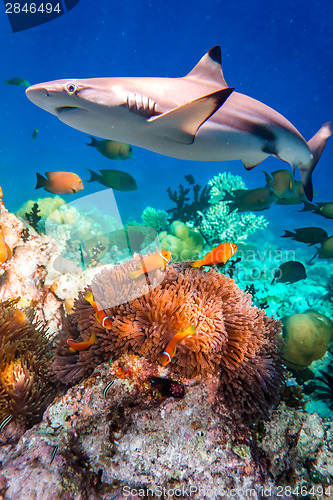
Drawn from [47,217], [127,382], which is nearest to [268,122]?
[127,382]

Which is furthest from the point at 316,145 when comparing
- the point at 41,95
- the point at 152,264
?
the point at 41,95

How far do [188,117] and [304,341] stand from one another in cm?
415

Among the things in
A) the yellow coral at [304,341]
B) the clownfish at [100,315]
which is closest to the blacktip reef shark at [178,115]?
the clownfish at [100,315]

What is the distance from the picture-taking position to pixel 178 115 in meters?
1.72

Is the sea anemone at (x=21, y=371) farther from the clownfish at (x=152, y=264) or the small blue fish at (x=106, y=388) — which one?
the clownfish at (x=152, y=264)

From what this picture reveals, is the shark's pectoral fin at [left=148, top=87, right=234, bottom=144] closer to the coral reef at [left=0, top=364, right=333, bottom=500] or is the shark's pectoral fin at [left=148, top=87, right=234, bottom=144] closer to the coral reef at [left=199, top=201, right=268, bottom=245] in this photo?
the coral reef at [left=0, top=364, right=333, bottom=500]

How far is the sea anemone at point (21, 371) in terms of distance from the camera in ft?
7.32

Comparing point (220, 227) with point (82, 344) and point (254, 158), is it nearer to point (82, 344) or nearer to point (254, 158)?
point (254, 158)

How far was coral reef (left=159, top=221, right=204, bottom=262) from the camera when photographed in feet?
20.8

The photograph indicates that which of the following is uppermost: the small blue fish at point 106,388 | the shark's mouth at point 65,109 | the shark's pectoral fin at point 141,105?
the shark's mouth at point 65,109

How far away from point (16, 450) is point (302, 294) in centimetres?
901

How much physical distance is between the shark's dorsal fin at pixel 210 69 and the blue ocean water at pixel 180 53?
89.9 feet

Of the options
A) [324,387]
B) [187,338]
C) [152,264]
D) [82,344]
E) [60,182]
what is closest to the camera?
[187,338]

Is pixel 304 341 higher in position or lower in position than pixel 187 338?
lower
